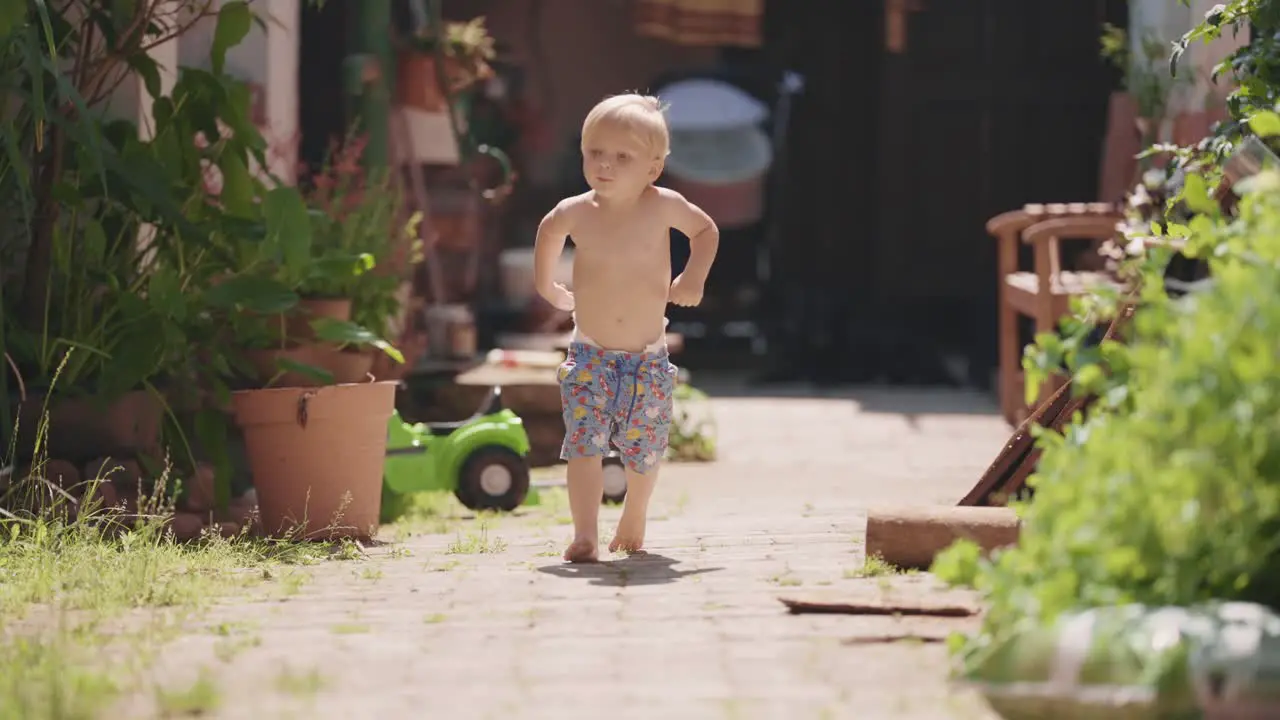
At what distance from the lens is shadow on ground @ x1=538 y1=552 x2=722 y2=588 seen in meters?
4.38

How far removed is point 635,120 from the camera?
4855 millimetres

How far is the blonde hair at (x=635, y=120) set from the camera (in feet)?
15.9

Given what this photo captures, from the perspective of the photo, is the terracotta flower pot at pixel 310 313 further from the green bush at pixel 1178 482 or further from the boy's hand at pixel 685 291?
the green bush at pixel 1178 482

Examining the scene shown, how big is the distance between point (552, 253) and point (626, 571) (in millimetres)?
890

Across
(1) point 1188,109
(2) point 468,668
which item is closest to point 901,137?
(1) point 1188,109

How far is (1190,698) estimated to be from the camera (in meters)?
2.85

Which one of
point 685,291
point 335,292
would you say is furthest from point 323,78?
point 685,291

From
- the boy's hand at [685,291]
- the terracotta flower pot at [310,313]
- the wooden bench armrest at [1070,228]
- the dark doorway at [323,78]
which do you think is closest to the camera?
the boy's hand at [685,291]

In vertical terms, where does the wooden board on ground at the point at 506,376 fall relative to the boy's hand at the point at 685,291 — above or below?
below

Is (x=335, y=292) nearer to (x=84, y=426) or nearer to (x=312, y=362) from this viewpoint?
(x=312, y=362)

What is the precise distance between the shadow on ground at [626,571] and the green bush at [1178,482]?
4.27 feet

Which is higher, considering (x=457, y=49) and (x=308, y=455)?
(x=457, y=49)

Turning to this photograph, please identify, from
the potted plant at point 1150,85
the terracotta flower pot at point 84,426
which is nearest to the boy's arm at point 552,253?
the terracotta flower pot at point 84,426

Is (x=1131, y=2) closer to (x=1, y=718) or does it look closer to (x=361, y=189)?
(x=361, y=189)
